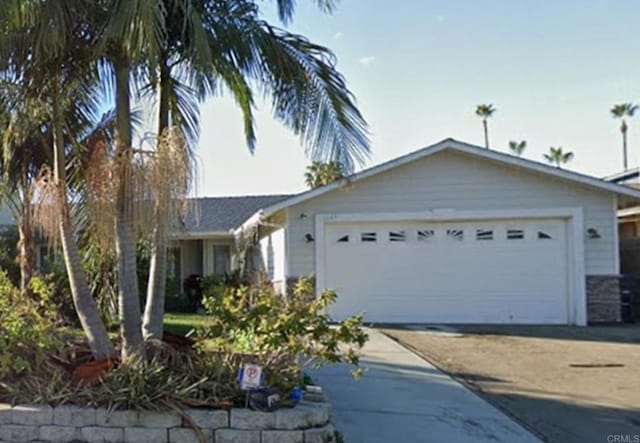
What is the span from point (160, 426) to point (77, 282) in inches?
88.4

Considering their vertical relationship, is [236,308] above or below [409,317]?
above

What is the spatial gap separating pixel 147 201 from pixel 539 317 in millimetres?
11568

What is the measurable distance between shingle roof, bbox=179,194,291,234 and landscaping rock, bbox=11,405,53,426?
1282 cm

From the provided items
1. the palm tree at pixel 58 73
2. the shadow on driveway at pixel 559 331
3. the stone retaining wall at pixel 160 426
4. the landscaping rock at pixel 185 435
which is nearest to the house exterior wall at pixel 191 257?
the shadow on driveway at pixel 559 331

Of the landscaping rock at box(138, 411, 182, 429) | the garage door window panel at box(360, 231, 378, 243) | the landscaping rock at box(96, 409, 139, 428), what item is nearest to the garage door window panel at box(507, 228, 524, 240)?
the garage door window panel at box(360, 231, 378, 243)

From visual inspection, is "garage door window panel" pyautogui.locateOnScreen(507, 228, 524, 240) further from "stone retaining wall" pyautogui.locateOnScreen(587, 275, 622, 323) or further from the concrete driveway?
the concrete driveway

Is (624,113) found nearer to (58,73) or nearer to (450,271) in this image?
(450,271)

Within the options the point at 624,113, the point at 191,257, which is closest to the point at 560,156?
the point at 624,113

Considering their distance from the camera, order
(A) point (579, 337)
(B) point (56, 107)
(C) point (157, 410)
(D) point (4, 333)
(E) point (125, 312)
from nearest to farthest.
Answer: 1. (C) point (157, 410)
2. (D) point (4, 333)
3. (E) point (125, 312)
4. (B) point (56, 107)
5. (A) point (579, 337)

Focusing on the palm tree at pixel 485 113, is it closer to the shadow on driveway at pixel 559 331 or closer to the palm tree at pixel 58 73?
the shadow on driveway at pixel 559 331

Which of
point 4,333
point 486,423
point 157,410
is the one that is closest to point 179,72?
point 4,333

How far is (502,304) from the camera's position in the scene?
48.2ft

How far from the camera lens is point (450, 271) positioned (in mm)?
14773

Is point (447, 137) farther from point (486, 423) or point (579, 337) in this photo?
point (486, 423)
